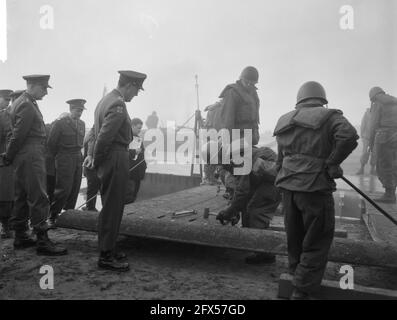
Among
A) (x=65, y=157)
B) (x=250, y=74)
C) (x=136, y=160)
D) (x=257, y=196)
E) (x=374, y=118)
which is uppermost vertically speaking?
(x=250, y=74)

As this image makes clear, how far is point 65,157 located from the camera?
17.8 feet

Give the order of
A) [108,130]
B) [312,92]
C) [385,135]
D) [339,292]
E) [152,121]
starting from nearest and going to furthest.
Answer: [339,292]
[312,92]
[108,130]
[385,135]
[152,121]

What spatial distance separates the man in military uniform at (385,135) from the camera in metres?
A: 6.57

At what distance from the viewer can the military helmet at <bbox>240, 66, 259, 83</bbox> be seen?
550 cm

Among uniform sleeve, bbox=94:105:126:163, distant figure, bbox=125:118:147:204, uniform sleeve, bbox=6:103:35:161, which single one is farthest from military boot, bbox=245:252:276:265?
distant figure, bbox=125:118:147:204

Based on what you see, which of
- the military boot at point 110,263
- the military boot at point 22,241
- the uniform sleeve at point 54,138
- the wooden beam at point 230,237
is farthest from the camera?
the uniform sleeve at point 54,138

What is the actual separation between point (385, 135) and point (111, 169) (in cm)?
565

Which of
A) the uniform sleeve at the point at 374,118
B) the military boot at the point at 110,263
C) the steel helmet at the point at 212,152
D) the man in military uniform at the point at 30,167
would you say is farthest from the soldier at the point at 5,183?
the uniform sleeve at the point at 374,118

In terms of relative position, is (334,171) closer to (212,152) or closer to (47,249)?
(212,152)

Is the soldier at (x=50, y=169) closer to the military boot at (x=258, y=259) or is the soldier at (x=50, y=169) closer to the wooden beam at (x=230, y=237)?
the wooden beam at (x=230, y=237)

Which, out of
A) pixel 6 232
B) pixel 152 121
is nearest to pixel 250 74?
pixel 6 232

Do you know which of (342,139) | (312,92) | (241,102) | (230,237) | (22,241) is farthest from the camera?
(241,102)

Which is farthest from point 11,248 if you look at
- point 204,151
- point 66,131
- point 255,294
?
point 255,294
